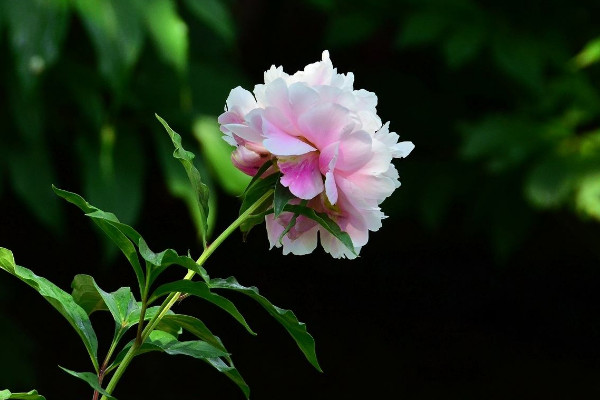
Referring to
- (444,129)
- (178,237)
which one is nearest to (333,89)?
(444,129)

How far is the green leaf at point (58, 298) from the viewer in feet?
1.48

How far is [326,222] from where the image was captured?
453 mm

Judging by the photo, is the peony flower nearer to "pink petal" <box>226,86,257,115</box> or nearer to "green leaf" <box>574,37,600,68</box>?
"pink petal" <box>226,86,257,115</box>

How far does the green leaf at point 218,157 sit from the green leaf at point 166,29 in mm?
203

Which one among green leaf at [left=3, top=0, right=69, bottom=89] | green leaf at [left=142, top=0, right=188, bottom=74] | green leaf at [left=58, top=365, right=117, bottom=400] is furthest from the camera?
green leaf at [left=142, top=0, right=188, bottom=74]

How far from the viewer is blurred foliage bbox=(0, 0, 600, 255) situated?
1857mm

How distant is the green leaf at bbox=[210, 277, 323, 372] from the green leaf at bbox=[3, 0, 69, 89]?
1.37 m

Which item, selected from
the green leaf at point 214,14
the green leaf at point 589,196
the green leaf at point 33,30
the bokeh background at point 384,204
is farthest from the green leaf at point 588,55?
the green leaf at point 33,30

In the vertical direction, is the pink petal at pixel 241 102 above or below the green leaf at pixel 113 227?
above

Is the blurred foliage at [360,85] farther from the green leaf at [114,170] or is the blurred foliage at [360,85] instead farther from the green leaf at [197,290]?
the green leaf at [197,290]

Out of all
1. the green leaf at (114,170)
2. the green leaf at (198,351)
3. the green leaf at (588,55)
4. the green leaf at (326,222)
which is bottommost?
the green leaf at (198,351)

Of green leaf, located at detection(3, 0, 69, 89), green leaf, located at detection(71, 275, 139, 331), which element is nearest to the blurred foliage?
green leaf, located at detection(3, 0, 69, 89)

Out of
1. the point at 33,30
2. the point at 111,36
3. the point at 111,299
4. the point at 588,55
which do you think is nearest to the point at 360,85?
the point at 588,55

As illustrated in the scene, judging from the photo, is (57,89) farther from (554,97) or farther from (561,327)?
(561,327)
